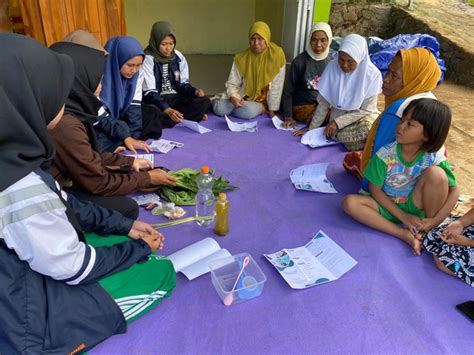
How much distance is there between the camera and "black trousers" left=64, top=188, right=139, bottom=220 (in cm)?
184

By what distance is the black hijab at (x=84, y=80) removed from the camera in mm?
1799

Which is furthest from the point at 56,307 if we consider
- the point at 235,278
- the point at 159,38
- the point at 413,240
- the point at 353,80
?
the point at 159,38

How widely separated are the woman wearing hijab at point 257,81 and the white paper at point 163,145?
789 mm

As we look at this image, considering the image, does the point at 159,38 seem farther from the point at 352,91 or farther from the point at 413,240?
the point at 413,240

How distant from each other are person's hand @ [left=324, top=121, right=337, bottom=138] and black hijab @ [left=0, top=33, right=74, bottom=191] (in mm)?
2215

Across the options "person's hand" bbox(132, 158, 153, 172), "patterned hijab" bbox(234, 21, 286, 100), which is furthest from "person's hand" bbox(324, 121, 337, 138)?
"person's hand" bbox(132, 158, 153, 172)

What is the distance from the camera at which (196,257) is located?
1.70m

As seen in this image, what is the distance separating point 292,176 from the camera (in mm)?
2480

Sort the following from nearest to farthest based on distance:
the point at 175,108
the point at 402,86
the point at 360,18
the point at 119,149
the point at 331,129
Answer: the point at 402,86, the point at 119,149, the point at 331,129, the point at 175,108, the point at 360,18

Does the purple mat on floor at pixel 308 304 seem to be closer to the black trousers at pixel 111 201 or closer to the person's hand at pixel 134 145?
the black trousers at pixel 111 201

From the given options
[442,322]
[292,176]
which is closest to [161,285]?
[442,322]

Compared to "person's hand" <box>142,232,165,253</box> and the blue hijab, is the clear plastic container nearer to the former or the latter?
"person's hand" <box>142,232,165,253</box>

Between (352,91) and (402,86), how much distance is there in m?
0.63

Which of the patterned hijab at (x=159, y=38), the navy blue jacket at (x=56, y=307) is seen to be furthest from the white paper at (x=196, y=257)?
the patterned hijab at (x=159, y=38)
